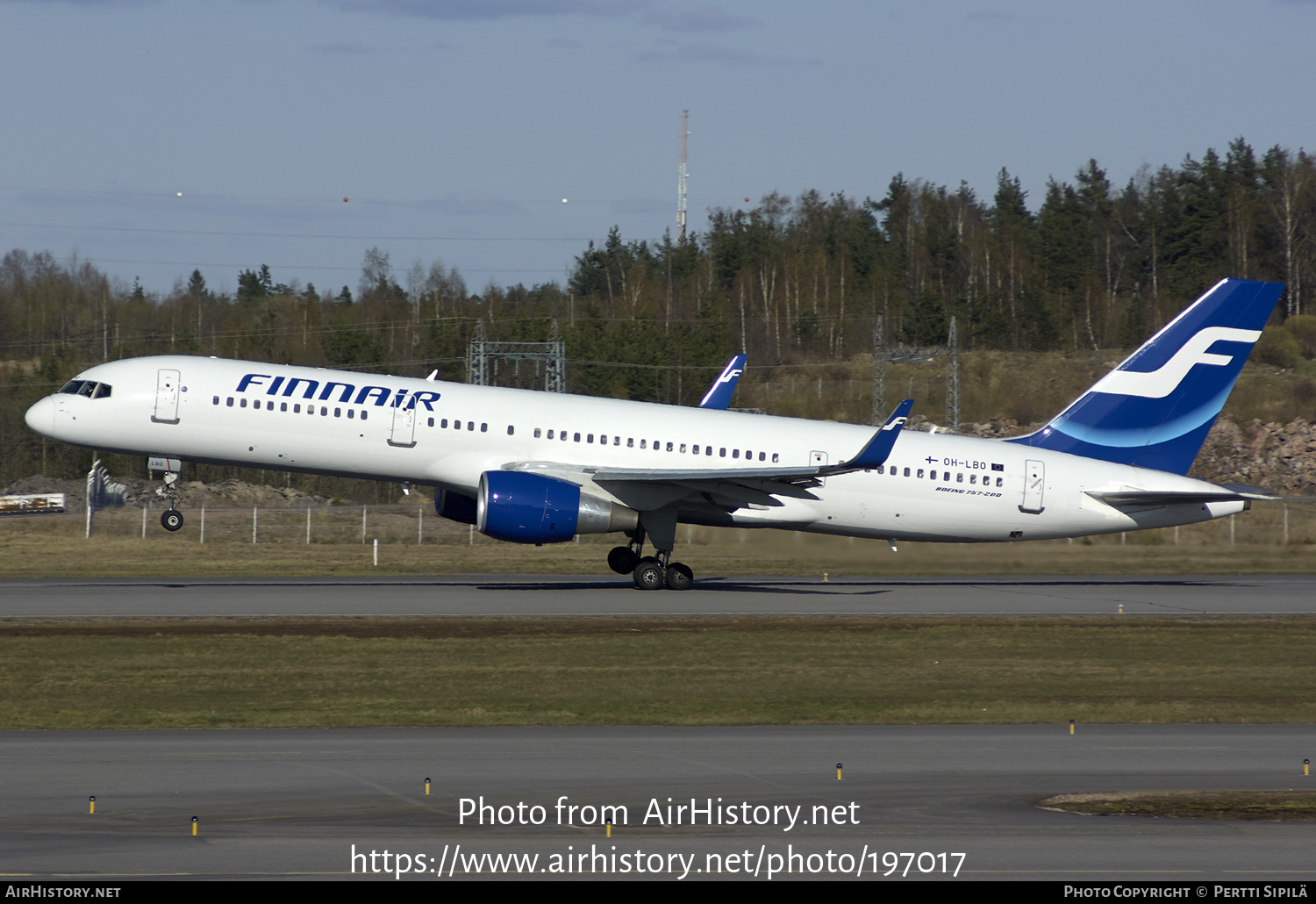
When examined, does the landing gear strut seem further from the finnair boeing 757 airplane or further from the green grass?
the green grass

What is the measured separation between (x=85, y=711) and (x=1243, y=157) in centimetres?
12318

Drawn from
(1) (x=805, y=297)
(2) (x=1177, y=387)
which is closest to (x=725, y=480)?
(2) (x=1177, y=387)

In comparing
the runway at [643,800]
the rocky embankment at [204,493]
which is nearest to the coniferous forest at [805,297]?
the rocky embankment at [204,493]

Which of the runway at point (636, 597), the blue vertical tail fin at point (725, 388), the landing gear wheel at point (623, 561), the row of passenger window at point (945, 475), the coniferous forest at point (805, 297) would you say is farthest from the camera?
the coniferous forest at point (805, 297)

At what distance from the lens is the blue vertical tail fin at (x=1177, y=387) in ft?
110

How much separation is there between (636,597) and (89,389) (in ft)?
43.2

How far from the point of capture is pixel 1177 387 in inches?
1324

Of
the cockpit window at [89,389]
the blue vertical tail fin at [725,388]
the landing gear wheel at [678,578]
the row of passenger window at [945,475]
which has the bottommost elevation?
the landing gear wheel at [678,578]

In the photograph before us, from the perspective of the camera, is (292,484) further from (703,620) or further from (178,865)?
(178,865)

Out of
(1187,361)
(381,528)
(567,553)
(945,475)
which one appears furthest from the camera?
(381,528)

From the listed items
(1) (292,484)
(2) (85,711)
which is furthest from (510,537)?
(1) (292,484)

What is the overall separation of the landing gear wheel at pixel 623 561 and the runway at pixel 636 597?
1.34 ft

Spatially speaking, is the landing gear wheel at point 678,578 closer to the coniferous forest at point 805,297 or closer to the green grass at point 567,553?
the green grass at point 567,553

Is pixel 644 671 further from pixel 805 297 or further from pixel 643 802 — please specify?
pixel 805 297
